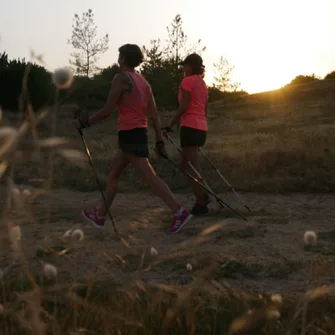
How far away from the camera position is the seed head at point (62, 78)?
2.55 metres

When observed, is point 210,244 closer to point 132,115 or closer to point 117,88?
point 132,115

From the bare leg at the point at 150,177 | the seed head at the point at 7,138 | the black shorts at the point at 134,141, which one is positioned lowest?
the bare leg at the point at 150,177

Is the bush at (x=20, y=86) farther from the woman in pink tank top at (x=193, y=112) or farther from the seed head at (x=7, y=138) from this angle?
the seed head at (x=7, y=138)

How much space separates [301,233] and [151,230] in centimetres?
164

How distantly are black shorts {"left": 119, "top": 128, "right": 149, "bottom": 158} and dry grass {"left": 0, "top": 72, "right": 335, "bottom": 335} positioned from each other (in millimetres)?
895

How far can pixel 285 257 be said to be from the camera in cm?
532

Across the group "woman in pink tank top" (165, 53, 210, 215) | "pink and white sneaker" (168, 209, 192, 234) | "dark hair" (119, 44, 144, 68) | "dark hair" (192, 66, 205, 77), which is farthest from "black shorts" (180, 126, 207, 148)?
"dark hair" (119, 44, 144, 68)

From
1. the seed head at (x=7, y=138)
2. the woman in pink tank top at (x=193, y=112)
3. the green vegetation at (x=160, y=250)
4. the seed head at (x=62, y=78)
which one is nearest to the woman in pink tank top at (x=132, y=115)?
the green vegetation at (x=160, y=250)

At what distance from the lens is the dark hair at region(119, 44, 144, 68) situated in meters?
6.30

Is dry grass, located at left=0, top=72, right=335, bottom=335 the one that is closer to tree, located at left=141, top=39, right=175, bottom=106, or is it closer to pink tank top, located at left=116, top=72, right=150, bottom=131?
pink tank top, located at left=116, top=72, right=150, bottom=131

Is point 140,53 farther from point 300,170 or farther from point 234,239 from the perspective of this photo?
point 300,170

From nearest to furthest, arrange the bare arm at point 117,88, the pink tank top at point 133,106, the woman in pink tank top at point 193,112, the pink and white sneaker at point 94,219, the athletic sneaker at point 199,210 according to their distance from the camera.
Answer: the bare arm at point 117,88
the pink tank top at point 133,106
the pink and white sneaker at point 94,219
the woman in pink tank top at point 193,112
the athletic sneaker at point 199,210

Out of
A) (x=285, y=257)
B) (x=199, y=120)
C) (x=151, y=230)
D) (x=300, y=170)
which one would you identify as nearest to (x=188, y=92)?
(x=199, y=120)

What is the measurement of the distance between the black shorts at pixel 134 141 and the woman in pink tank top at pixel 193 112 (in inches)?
45.8
